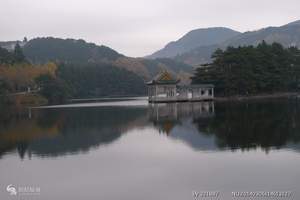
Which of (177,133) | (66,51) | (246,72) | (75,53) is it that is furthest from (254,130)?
(66,51)

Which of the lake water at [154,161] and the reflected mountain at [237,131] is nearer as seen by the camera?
the lake water at [154,161]

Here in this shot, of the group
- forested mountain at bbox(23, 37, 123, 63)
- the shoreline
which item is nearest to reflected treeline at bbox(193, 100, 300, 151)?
the shoreline

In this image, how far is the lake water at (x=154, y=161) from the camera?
38.1 feet

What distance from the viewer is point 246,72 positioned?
52.5 meters

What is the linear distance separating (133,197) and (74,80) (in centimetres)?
9968

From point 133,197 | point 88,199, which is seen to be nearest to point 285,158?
point 133,197

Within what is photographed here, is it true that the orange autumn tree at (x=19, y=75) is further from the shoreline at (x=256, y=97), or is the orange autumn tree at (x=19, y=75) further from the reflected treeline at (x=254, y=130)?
the reflected treeline at (x=254, y=130)

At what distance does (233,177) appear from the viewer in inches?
486

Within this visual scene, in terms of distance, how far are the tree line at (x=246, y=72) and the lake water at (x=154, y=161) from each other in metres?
27.0

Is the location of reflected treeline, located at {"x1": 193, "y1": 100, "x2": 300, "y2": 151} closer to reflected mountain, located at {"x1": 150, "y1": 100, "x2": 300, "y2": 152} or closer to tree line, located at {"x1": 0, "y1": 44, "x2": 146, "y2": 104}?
reflected mountain, located at {"x1": 150, "y1": 100, "x2": 300, "y2": 152}

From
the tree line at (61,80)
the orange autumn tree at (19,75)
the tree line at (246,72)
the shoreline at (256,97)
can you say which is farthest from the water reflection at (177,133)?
the orange autumn tree at (19,75)

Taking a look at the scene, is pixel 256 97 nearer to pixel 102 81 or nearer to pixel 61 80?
pixel 61 80

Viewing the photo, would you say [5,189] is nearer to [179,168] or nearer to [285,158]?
[179,168]

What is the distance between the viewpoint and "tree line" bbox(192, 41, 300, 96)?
173 ft
